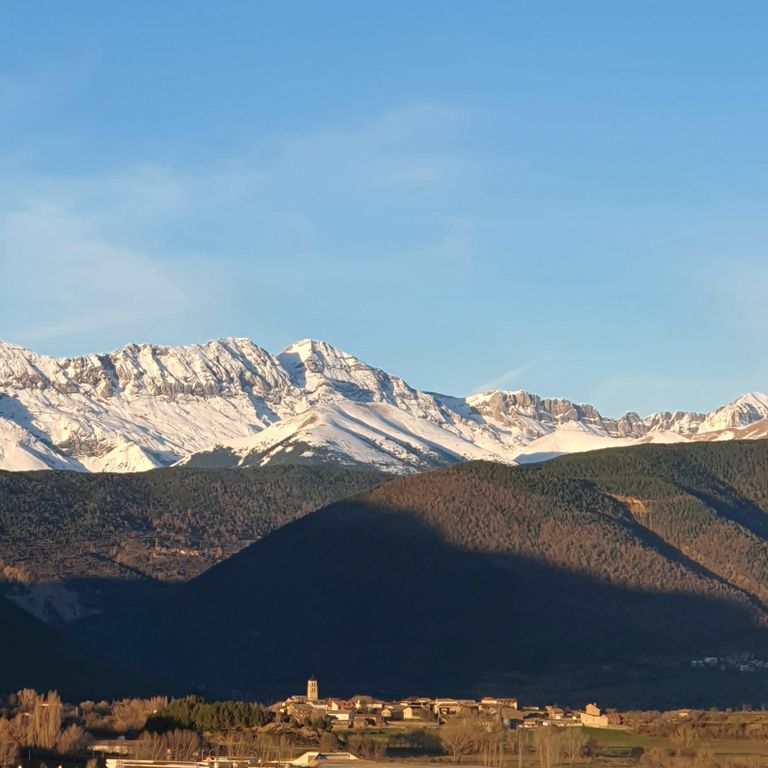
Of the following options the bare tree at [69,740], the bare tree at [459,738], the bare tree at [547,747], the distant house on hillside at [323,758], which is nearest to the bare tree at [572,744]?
the bare tree at [547,747]

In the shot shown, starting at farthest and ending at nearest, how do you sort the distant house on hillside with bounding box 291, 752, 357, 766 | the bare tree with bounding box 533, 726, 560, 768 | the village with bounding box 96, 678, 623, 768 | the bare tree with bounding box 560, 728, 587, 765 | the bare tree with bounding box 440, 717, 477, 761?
the bare tree with bounding box 440, 717, 477, 761, the bare tree with bounding box 560, 728, 587, 765, the bare tree with bounding box 533, 726, 560, 768, the distant house on hillside with bounding box 291, 752, 357, 766, the village with bounding box 96, 678, 623, 768

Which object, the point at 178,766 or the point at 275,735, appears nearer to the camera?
the point at 178,766

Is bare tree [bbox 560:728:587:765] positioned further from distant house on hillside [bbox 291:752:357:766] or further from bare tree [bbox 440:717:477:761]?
distant house on hillside [bbox 291:752:357:766]

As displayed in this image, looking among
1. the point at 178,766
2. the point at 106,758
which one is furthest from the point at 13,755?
the point at 178,766

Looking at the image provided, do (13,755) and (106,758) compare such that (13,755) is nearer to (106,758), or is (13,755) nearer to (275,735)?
(106,758)

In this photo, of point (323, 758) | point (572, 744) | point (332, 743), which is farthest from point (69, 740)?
point (572, 744)

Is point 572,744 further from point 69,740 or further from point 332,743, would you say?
point 69,740

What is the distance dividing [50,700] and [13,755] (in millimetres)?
33204

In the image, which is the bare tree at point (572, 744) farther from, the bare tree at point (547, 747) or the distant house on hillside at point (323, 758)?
the distant house on hillside at point (323, 758)

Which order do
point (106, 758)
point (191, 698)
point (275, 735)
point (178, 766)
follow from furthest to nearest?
point (191, 698) < point (275, 735) < point (106, 758) < point (178, 766)

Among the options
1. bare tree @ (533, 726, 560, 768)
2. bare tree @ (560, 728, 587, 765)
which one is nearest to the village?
bare tree @ (560, 728, 587, 765)

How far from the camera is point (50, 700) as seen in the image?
7534 inches

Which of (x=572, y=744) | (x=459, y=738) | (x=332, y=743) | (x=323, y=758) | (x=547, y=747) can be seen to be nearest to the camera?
(x=323, y=758)

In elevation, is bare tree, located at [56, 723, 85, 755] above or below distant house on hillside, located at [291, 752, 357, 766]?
above
